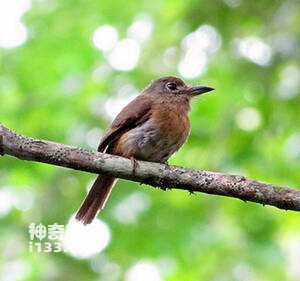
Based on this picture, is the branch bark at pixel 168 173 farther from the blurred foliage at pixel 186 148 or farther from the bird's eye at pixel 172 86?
the blurred foliage at pixel 186 148

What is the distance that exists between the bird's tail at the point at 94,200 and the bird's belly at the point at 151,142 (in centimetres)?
32

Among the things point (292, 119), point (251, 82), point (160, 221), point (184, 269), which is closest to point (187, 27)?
point (251, 82)

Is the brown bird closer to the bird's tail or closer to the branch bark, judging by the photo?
the bird's tail

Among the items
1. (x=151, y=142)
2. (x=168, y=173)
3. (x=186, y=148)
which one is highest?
(x=186, y=148)

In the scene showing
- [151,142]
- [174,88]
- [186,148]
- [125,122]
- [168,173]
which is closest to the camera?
[168,173]

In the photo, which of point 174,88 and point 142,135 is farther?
point 174,88

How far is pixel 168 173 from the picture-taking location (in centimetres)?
381

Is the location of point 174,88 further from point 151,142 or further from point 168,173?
point 168,173

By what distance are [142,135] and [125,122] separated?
0.61 ft

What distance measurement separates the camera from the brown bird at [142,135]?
Result: 4.64 metres

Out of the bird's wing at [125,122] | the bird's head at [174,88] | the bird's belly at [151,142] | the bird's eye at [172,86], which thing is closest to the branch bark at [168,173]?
the bird's belly at [151,142]

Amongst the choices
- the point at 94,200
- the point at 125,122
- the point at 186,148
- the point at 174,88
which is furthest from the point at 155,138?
the point at 186,148

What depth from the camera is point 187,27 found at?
6.03 metres

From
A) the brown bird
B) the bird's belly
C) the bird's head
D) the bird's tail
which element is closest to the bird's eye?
the bird's head
